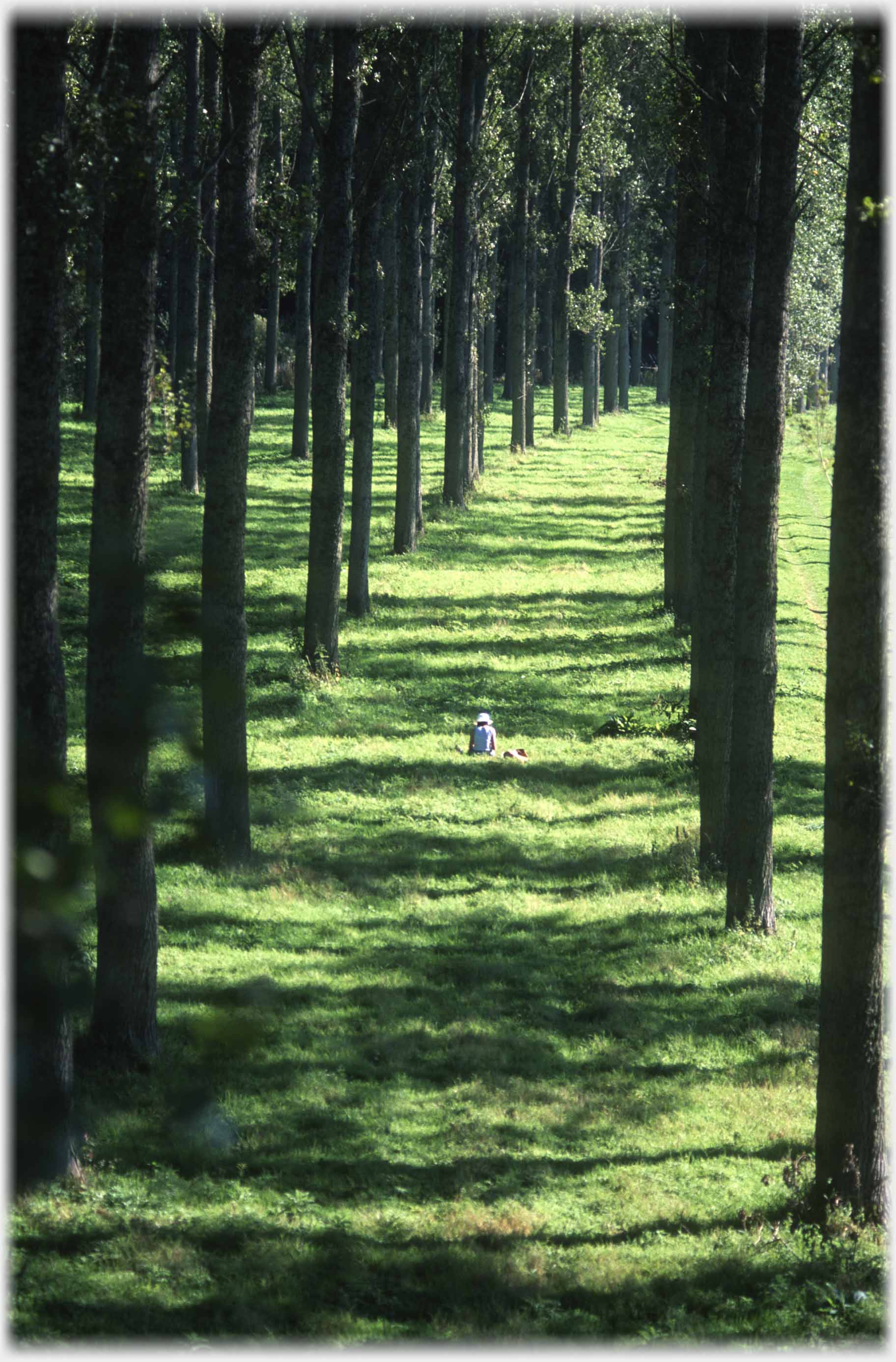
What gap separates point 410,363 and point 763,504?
15.7 m

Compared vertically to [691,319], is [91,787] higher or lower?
lower

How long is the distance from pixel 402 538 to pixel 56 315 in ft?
75.8

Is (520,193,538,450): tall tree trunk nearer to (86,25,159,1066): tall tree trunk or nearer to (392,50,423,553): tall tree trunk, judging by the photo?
(392,50,423,553): tall tree trunk

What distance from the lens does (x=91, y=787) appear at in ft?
6.34

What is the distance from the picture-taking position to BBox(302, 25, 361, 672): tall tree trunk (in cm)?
1819

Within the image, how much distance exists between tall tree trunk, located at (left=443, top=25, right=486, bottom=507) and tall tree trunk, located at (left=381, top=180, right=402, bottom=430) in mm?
8802

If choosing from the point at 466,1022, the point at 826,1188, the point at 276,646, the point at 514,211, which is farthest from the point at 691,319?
the point at 514,211

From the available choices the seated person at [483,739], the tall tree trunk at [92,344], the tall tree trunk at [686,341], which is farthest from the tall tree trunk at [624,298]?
the seated person at [483,739]

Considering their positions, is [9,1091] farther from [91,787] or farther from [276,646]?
[276,646]

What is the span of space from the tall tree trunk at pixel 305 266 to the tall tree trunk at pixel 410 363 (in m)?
1.97

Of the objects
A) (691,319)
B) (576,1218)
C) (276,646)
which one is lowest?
(576,1218)

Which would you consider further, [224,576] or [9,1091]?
[224,576]

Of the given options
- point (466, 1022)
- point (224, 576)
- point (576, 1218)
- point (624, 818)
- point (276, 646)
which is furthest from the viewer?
point (276, 646)

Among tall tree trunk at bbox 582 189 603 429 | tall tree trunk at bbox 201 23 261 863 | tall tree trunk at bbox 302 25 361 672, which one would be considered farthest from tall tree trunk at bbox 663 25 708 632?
tall tree trunk at bbox 582 189 603 429
